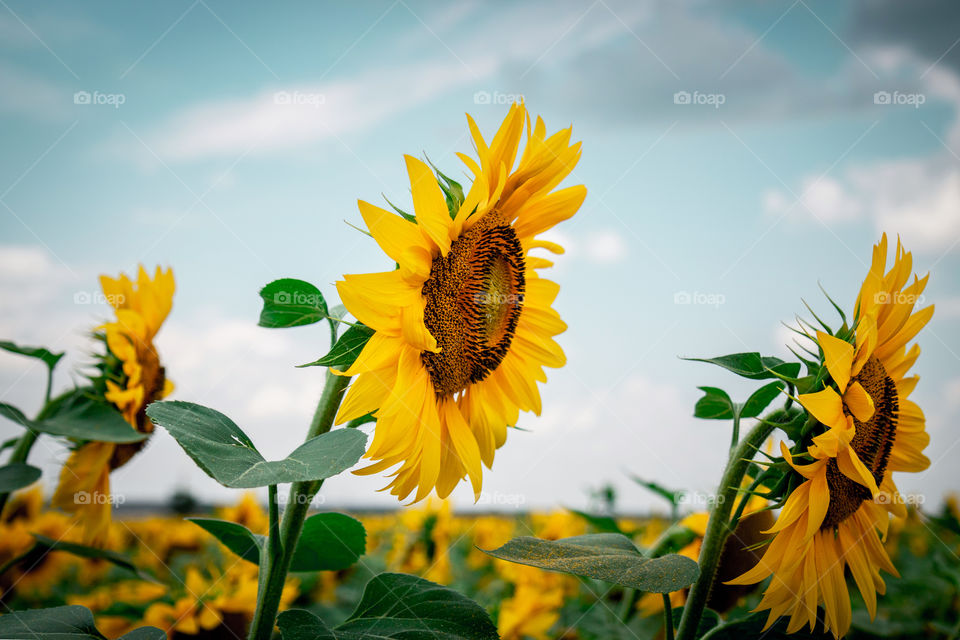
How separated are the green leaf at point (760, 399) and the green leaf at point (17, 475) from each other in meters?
1.87

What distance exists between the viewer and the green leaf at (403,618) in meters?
1.22

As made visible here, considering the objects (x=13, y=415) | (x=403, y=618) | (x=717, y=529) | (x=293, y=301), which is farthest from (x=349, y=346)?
(x=13, y=415)

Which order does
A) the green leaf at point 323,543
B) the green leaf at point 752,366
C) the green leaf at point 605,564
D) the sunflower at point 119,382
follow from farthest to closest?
1. the sunflower at point 119,382
2. the green leaf at point 323,543
3. the green leaf at point 752,366
4. the green leaf at point 605,564

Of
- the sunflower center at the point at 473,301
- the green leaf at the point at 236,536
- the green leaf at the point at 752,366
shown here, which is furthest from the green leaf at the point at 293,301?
the green leaf at the point at 752,366

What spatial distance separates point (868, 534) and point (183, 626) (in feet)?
7.51

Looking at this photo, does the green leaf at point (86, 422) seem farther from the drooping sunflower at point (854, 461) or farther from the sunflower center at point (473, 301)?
the drooping sunflower at point (854, 461)

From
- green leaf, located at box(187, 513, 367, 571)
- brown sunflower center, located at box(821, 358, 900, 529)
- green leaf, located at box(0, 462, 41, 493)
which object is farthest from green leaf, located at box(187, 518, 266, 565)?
brown sunflower center, located at box(821, 358, 900, 529)

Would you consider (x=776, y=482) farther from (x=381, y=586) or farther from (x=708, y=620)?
(x=381, y=586)

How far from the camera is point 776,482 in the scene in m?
1.42

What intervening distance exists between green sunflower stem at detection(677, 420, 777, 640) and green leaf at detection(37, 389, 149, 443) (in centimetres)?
146

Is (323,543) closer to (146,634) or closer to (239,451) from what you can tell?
(146,634)

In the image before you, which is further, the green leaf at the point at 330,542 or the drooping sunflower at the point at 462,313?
the green leaf at the point at 330,542

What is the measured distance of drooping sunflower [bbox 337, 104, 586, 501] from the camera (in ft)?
4.19

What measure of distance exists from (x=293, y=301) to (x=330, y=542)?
22.7 inches
